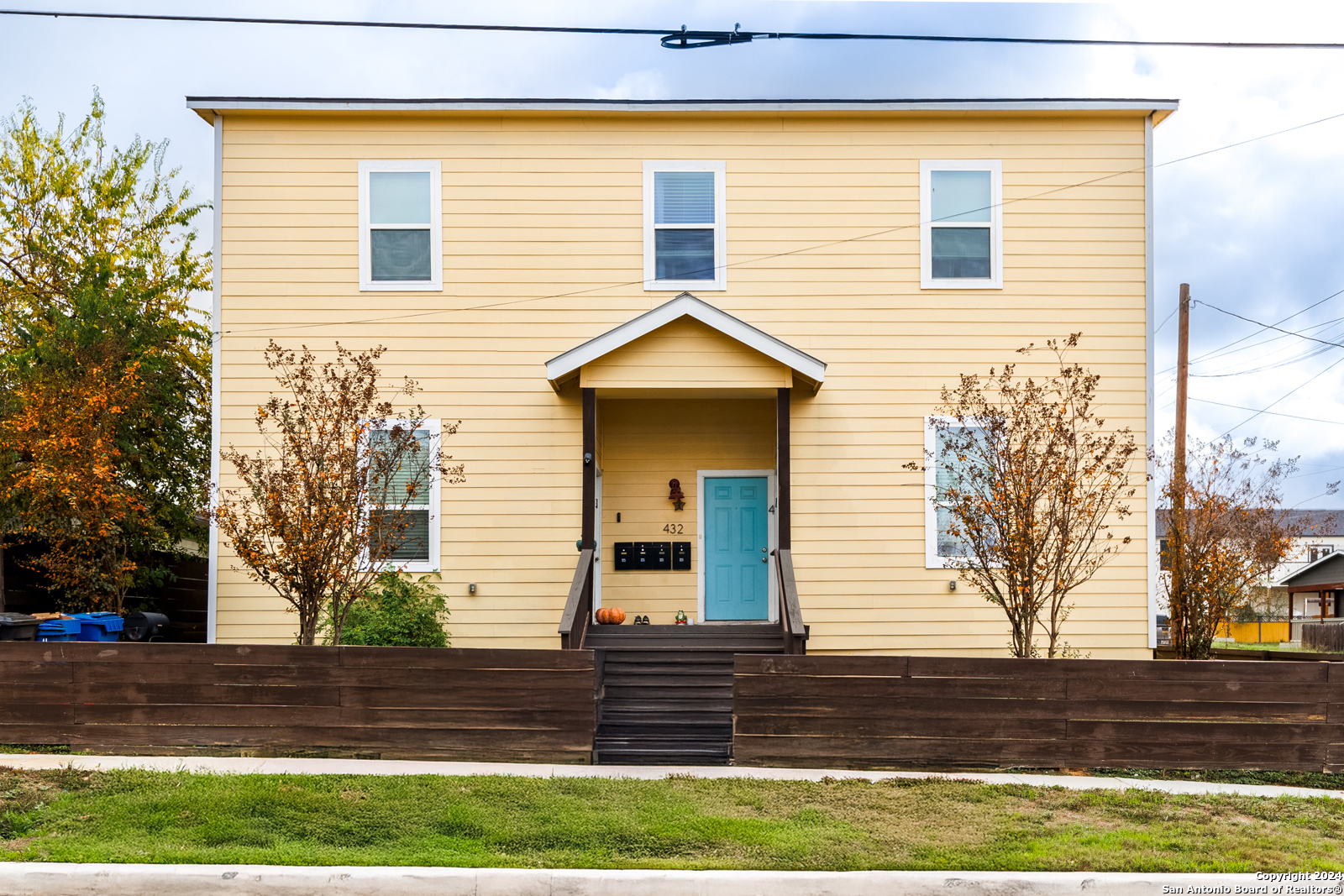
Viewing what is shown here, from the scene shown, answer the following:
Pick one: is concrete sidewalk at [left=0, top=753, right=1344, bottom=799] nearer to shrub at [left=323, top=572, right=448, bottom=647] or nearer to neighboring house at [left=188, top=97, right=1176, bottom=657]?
shrub at [left=323, top=572, right=448, bottom=647]

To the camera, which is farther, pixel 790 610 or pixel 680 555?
pixel 680 555

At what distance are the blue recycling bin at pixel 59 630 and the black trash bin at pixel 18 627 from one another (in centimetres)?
14

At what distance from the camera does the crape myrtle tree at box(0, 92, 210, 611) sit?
41.1 ft

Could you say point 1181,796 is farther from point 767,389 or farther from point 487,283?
point 487,283

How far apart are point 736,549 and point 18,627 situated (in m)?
7.97

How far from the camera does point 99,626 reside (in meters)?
12.4

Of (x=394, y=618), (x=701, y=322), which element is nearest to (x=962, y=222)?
(x=701, y=322)

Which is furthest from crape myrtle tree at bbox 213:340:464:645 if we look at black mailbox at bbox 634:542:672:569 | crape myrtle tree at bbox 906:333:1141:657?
crape myrtle tree at bbox 906:333:1141:657

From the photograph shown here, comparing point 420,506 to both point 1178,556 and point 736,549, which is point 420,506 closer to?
point 736,549

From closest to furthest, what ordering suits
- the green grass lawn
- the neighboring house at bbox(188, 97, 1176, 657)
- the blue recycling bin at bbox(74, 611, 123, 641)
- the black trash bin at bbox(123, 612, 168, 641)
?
the green grass lawn → the blue recycling bin at bbox(74, 611, 123, 641) → the neighboring house at bbox(188, 97, 1176, 657) → the black trash bin at bbox(123, 612, 168, 641)

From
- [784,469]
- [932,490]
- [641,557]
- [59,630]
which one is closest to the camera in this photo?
[784,469]

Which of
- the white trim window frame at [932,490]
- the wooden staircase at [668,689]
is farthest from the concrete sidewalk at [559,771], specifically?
the white trim window frame at [932,490]

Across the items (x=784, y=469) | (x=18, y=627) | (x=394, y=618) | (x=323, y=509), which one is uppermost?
(x=784, y=469)

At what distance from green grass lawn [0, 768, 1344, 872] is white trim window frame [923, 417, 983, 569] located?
466 centimetres
